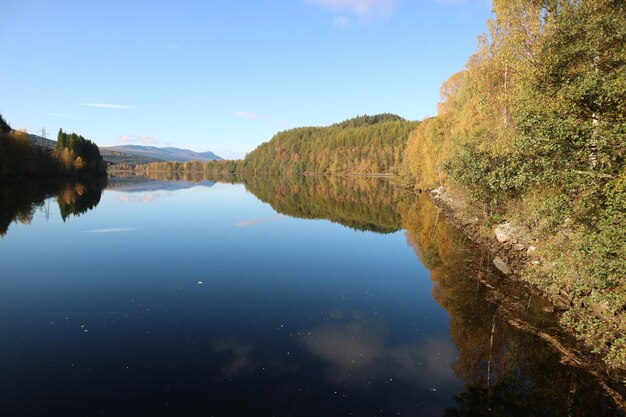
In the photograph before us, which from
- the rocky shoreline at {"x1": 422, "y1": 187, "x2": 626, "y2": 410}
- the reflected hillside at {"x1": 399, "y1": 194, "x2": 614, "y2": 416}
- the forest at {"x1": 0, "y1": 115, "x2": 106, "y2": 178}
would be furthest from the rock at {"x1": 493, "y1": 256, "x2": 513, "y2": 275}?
the forest at {"x1": 0, "y1": 115, "x2": 106, "y2": 178}

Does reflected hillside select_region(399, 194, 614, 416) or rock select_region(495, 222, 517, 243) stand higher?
rock select_region(495, 222, 517, 243)

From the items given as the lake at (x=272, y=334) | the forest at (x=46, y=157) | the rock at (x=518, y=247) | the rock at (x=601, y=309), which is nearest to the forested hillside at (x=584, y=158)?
the rock at (x=601, y=309)

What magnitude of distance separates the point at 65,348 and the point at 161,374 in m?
4.97

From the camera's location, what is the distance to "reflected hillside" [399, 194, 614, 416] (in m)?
11.7

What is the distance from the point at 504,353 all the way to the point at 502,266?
447 inches

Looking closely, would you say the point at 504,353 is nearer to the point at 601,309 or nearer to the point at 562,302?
the point at 601,309

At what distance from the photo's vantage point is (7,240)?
32.5 meters

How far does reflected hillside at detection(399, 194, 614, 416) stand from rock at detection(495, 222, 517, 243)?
12.8 ft

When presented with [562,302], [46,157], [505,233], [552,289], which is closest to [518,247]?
[505,233]

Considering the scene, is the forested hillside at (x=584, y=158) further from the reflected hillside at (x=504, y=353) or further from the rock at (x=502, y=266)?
the rock at (x=502, y=266)

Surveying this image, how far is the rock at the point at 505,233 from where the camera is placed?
92.9 feet

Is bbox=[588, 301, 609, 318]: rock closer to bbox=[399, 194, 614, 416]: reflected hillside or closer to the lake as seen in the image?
bbox=[399, 194, 614, 416]: reflected hillside

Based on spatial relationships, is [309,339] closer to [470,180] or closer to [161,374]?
[161,374]

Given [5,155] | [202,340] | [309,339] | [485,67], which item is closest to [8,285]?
[202,340]
